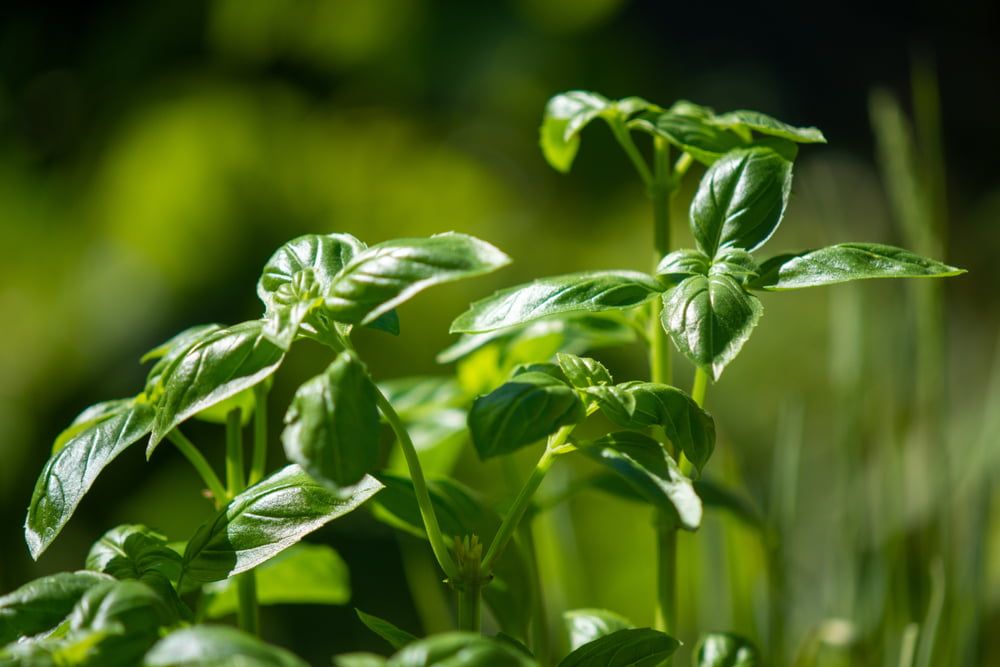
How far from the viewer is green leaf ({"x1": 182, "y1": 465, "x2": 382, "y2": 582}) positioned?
318 mm

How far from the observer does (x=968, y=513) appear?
2.21ft

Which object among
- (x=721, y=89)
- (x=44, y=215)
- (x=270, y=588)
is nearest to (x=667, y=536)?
(x=270, y=588)

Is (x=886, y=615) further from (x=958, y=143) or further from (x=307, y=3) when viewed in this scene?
(x=958, y=143)

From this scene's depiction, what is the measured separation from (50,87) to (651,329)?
1.64m

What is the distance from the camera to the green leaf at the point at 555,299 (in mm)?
322

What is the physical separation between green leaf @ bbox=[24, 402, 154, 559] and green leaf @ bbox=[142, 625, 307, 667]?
0.35ft

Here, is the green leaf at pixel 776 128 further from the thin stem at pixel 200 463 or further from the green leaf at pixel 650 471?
the thin stem at pixel 200 463

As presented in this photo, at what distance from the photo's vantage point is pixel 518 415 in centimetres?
27

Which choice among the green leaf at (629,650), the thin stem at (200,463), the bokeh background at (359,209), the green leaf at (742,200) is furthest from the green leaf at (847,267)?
the bokeh background at (359,209)

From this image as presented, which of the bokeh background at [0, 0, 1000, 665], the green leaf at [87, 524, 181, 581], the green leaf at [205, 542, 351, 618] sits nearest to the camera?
the green leaf at [87, 524, 181, 581]

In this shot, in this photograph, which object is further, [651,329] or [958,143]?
[958,143]

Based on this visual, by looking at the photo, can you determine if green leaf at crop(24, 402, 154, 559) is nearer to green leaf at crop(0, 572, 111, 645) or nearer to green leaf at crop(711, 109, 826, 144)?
green leaf at crop(0, 572, 111, 645)

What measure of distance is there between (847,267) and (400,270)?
155 mm

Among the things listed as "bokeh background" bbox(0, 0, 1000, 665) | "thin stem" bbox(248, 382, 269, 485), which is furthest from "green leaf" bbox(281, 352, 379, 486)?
"bokeh background" bbox(0, 0, 1000, 665)
